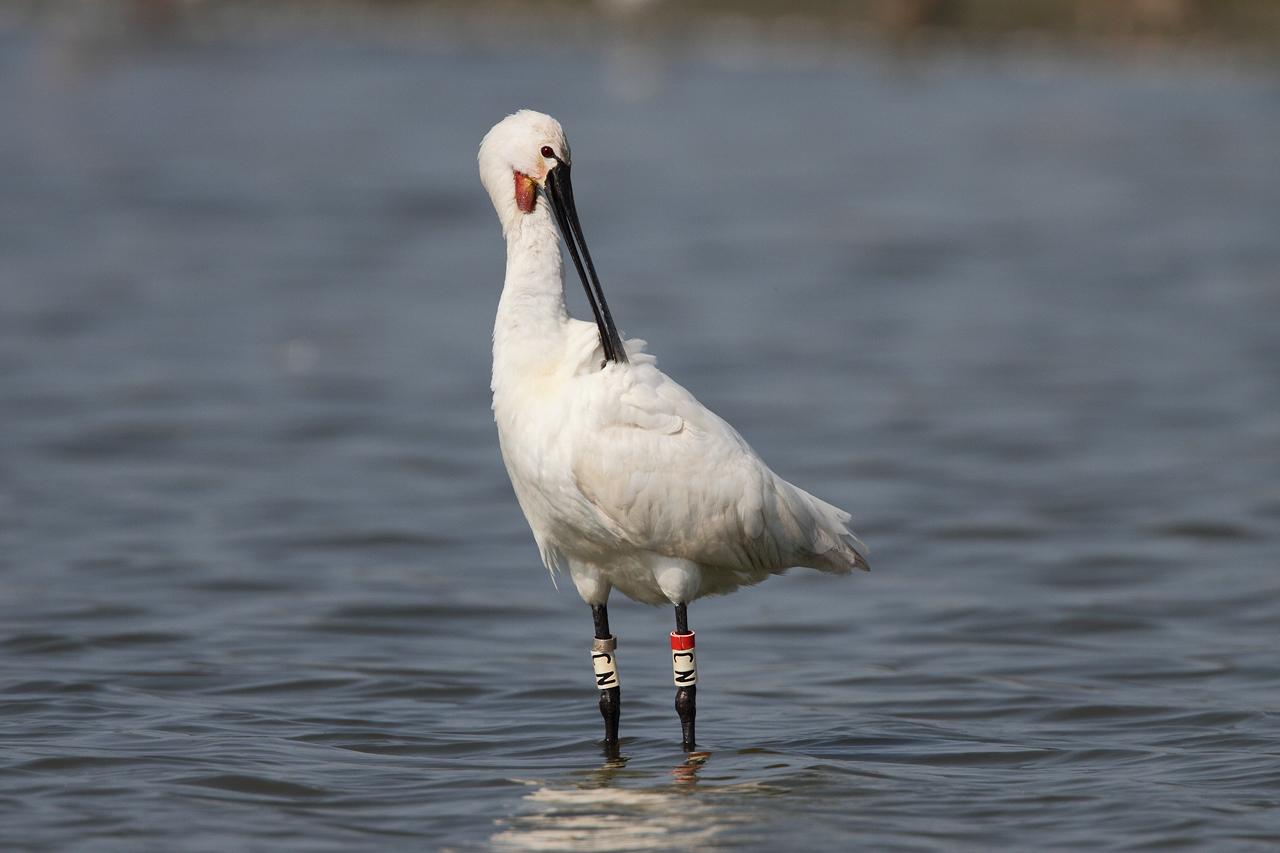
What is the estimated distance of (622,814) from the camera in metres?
7.54

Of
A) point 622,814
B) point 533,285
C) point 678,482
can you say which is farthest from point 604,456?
point 622,814

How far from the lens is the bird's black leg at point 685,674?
8.17m

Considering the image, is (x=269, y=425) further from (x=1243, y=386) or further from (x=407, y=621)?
(x=1243, y=386)

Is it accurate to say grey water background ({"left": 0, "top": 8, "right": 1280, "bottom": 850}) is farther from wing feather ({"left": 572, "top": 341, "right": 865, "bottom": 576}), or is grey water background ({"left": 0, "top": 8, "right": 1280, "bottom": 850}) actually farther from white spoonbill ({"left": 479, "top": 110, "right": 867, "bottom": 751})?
wing feather ({"left": 572, "top": 341, "right": 865, "bottom": 576})

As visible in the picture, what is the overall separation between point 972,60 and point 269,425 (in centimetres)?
2342

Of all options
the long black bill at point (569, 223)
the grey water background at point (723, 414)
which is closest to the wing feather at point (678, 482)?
the long black bill at point (569, 223)

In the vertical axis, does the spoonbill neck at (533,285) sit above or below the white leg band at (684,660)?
above

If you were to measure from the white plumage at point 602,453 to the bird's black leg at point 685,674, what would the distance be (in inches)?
5.7

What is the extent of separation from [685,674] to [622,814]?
85 centimetres

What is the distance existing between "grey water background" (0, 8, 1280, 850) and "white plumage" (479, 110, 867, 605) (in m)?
0.84

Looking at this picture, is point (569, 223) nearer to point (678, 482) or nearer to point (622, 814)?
point (678, 482)

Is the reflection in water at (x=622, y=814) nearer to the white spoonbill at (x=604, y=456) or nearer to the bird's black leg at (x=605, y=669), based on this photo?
the bird's black leg at (x=605, y=669)

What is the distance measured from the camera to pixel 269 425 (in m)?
14.9

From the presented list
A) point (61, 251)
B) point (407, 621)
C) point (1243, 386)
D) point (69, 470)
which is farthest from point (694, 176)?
point (407, 621)
